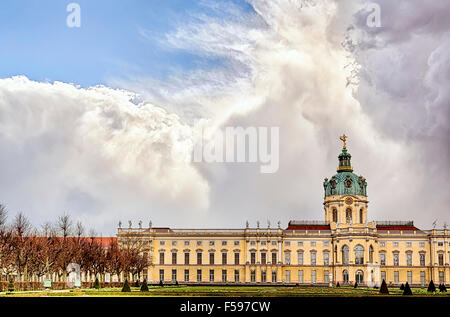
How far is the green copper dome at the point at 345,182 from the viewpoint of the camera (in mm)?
116125

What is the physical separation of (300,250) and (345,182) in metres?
13.2

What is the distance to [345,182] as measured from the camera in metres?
116

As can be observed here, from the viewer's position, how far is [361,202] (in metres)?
116

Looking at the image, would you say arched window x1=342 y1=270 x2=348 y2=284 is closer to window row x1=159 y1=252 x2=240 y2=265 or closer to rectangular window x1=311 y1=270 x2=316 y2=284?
rectangular window x1=311 y1=270 x2=316 y2=284

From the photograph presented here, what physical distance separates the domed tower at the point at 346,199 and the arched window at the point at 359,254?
18.1 feet

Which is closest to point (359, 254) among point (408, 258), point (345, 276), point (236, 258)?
point (345, 276)

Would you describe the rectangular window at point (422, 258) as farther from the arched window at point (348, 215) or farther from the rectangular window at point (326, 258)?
the rectangular window at point (326, 258)

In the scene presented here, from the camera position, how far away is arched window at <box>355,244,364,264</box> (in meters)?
A: 109

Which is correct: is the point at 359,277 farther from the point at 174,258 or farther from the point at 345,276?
the point at 174,258
